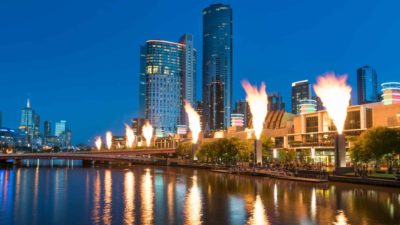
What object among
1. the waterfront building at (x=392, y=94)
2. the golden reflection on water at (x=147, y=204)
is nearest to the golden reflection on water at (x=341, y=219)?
the golden reflection on water at (x=147, y=204)

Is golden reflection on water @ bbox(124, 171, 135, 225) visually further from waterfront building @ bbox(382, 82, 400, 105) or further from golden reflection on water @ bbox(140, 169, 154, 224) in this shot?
waterfront building @ bbox(382, 82, 400, 105)

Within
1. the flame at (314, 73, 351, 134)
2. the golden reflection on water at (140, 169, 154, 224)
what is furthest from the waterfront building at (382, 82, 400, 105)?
the golden reflection on water at (140, 169, 154, 224)

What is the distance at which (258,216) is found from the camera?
39.6 m

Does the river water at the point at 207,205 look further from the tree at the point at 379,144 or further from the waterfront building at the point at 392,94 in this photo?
the waterfront building at the point at 392,94

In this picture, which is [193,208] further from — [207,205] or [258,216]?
[258,216]

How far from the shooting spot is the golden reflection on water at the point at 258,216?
3655 centimetres

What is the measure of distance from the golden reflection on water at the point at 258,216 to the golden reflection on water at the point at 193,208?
4.61 metres

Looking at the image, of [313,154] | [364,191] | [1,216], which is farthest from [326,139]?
[1,216]

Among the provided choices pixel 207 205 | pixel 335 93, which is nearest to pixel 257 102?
pixel 335 93

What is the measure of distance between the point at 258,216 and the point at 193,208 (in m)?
8.08

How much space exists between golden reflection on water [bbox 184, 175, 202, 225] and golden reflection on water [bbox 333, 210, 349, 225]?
11621mm

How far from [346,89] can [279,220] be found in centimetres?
5298

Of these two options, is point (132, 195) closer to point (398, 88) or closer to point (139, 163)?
point (398, 88)

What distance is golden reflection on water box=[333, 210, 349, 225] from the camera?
118ft
